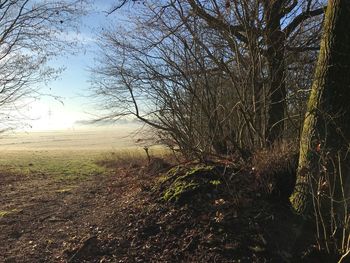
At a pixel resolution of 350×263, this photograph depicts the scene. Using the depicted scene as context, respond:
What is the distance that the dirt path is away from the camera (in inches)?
239

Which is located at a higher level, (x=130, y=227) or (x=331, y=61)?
(x=331, y=61)

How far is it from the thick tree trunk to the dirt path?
2.68 meters

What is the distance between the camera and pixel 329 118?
17.0ft

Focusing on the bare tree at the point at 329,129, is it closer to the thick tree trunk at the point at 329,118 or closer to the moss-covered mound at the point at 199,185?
the thick tree trunk at the point at 329,118

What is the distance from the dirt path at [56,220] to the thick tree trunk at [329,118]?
2677mm

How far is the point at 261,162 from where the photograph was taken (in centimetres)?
603

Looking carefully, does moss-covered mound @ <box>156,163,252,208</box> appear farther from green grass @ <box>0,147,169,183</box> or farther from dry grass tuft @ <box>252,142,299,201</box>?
green grass @ <box>0,147,169,183</box>

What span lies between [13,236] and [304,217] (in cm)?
448

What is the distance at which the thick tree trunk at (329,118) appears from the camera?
515 centimetres

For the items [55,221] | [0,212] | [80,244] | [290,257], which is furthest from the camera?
[0,212]

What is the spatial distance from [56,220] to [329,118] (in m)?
4.98

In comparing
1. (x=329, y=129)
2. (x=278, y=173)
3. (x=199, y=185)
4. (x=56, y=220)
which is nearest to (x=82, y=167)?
(x=56, y=220)

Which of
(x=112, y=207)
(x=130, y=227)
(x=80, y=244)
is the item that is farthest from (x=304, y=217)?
(x=112, y=207)

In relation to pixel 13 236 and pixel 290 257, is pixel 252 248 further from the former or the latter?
pixel 13 236
